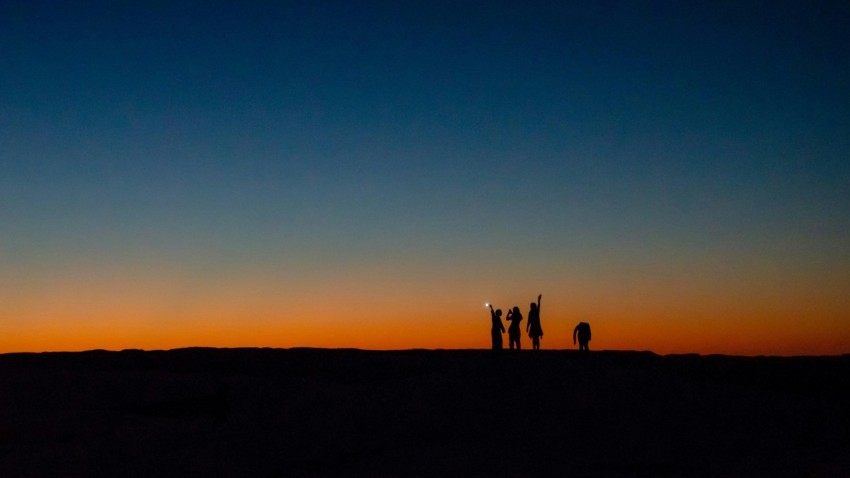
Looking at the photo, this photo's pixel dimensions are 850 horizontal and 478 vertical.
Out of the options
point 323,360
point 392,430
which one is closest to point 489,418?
point 392,430

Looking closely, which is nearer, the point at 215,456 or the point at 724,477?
the point at 724,477

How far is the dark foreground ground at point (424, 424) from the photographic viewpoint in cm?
1093

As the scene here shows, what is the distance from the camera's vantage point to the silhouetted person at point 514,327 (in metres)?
20.8

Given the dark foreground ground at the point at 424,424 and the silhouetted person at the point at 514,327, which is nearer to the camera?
the dark foreground ground at the point at 424,424

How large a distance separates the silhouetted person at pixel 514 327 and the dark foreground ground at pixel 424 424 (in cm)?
331

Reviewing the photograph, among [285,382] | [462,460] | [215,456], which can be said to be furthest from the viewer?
[285,382]

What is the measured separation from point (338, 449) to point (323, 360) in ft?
24.2

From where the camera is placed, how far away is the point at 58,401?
46.7ft

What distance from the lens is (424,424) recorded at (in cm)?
1288

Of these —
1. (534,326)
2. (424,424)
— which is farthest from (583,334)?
(424,424)

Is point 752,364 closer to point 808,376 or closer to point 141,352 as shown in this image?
point 808,376

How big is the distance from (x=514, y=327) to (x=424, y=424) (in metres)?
8.48

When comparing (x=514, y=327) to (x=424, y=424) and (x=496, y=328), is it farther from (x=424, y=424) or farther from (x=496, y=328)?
(x=424, y=424)

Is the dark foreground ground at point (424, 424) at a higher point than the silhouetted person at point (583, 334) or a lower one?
lower
